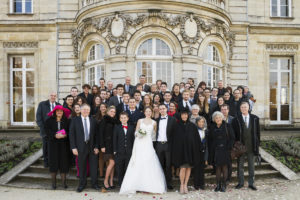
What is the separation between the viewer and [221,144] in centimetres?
547

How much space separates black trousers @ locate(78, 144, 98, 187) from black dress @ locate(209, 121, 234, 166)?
2.55 metres

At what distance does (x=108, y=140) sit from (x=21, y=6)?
400 inches

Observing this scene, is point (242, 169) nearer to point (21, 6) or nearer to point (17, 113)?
point (17, 113)

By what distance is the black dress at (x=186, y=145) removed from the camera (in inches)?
215

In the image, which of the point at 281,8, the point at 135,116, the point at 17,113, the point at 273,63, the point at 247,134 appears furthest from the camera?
the point at 273,63

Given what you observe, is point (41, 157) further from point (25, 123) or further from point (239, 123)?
point (25, 123)

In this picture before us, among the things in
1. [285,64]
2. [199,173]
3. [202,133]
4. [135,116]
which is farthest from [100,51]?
[285,64]

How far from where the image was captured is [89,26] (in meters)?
10.8

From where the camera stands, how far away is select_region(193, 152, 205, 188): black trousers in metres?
5.60

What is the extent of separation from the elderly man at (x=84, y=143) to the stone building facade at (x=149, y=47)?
4519 millimetres

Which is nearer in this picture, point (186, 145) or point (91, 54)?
point (186, 145)

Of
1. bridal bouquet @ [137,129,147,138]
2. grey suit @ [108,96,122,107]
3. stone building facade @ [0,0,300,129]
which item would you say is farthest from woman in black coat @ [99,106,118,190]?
stone building facade @ [0,0,300,129]

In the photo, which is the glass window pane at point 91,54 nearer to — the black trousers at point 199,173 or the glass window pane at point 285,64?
the black trousers at point 199,173

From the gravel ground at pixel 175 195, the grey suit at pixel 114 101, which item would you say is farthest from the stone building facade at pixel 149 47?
the gravel ground at pixel 175 195
